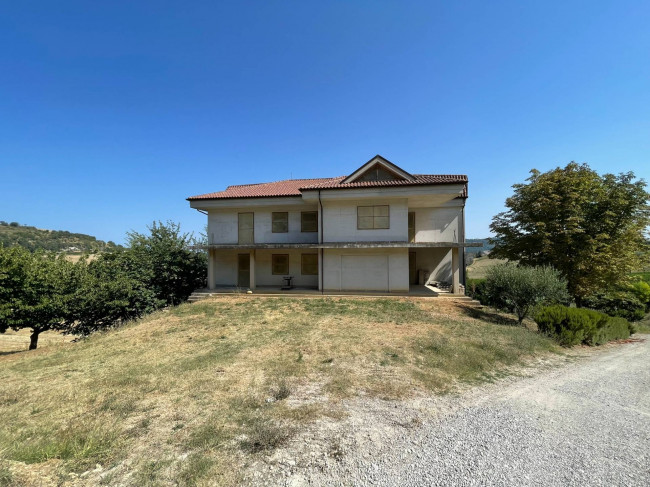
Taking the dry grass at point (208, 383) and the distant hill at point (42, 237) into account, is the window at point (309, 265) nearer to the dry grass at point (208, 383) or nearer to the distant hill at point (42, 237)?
the dry grass at point (208, 383)

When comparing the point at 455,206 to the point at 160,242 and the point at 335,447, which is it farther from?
the point at 160,242

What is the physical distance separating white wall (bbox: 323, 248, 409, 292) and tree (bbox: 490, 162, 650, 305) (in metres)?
7.34

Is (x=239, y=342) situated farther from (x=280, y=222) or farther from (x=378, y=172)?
(x=378, y=172)

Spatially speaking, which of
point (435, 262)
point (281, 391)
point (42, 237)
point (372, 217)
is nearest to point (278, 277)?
point (372, 217)

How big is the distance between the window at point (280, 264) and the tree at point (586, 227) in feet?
47.3

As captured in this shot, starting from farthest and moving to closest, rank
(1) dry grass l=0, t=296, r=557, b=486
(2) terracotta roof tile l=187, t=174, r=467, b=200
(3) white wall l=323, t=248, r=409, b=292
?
(3) white wall l=323, t=248, r=409, b=292 < (2) terracotta roof tile l=187, t=174, r=467, b=200 < (1) dry grass l=0, t=296, r=557, b=486

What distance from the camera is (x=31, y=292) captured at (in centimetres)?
1267

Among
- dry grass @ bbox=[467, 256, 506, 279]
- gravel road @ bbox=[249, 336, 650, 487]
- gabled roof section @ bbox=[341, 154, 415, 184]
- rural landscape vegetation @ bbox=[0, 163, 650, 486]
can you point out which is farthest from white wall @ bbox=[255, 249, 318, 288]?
gravel road @ bbox=[249, 336, 650, 487]

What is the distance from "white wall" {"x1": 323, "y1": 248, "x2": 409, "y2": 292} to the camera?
51.1 feet

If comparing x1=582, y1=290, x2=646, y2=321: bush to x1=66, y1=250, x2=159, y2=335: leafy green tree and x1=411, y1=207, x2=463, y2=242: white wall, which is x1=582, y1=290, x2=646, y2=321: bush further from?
x1=66, y1=250, x2=159, y2=335: leafy green tree

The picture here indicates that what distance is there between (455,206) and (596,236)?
7.11 meters

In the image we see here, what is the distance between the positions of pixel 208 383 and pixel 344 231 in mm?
11424

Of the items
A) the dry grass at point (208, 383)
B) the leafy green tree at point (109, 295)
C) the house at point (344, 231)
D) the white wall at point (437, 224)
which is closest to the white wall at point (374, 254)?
the house at point (344, 231)

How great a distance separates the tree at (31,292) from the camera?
40.5 ft
